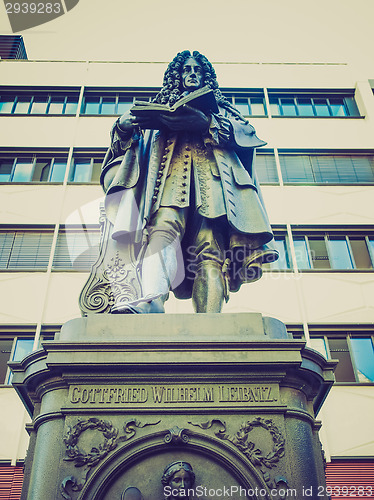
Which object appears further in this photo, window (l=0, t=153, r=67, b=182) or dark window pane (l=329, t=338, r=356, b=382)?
window (l=0, t=153, r=67, b=182)

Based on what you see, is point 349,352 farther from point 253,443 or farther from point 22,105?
point 22,105

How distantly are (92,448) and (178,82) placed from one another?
386 centimetres

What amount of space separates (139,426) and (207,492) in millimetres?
502

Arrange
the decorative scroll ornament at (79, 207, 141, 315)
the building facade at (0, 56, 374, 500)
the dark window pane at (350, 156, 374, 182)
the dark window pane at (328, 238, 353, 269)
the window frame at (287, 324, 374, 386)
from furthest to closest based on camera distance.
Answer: the dark window pane at (350, 156, 374, 182), the dark window pane at (328, 238, 353, 269), the window frame at (287, 324, 374, 386), the building facade at (0, 56, 374, 500), the decorative scroll ornament at (79, 207, 141, 315)

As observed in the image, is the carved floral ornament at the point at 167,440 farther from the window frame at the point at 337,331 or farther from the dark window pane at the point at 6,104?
the dark window pane at the point at 6,104

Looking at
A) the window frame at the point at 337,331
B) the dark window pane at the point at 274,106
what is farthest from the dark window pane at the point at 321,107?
the window frame at the point at 337,331

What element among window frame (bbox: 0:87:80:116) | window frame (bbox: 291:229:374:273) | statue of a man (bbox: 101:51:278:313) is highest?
window frame (bbox: 0:87:80:116)

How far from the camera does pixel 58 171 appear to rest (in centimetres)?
1994

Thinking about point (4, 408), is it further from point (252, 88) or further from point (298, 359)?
point (252, 88)

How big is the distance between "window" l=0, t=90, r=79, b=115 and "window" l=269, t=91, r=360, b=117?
8643mm

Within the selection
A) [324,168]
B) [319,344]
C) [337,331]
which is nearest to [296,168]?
[324,168]

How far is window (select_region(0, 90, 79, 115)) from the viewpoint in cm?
2169

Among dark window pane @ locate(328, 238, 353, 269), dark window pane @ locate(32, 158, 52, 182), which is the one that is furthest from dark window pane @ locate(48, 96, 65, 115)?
dark window pane @ locate(328, 238, 353, 269)

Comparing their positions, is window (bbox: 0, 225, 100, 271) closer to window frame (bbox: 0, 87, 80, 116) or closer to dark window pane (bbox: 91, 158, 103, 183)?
dark window pane (bbox: 91, 158, 103, 183)
